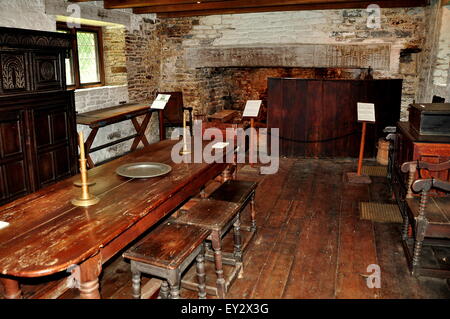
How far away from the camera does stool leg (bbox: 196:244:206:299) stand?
269cm

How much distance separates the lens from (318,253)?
354cm

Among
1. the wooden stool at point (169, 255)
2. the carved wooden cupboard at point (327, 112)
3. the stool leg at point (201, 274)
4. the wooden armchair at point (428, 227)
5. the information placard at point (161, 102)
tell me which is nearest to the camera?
the wooden stool at point (169, 255)

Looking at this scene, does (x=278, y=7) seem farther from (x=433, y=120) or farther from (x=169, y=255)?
(x=169, y=255)

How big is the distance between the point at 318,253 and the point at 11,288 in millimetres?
2446

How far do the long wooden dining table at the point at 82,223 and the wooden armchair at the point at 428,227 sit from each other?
1776 mm

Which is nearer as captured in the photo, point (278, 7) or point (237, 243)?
point (237, 243)

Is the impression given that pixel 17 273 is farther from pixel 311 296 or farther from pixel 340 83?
pixel 340 83

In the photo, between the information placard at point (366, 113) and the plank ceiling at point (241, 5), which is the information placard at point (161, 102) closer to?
the plank ceiling at point (241, 5)

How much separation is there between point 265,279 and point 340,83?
→ 168 inches

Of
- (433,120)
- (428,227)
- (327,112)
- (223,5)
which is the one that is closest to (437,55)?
(327,112)

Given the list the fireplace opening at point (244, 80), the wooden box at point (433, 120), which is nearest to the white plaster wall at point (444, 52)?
the wooden box at point (433, 120)

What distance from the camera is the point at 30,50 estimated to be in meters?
4.41

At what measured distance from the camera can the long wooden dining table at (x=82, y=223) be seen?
1.98 meters

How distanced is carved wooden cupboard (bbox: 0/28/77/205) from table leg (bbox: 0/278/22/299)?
1933mm
